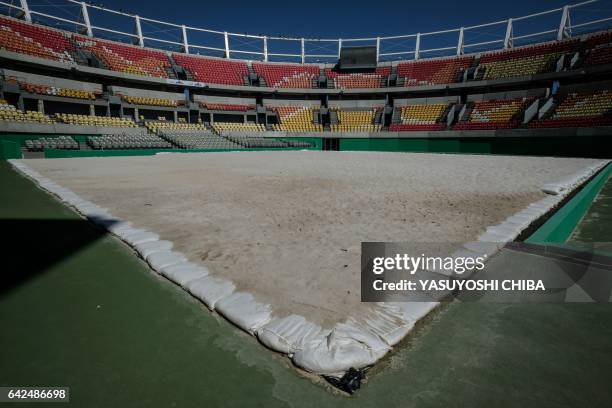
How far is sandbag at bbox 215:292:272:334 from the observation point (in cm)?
201

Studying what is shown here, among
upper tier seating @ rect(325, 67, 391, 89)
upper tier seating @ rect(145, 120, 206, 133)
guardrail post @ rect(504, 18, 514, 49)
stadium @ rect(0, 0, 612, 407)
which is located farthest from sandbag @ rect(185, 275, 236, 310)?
guardrail post @ rect(504, 18, 514, 49)

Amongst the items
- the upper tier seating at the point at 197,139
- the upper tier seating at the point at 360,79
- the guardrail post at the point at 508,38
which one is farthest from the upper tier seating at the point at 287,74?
the guardrail post at the point at 508,38

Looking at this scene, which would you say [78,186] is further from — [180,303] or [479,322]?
[479,322]

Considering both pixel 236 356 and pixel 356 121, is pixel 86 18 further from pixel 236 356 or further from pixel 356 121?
pixel 236 356

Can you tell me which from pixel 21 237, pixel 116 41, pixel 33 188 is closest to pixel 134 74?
pixel 116 41

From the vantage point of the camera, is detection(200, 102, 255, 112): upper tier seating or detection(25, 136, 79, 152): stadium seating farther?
detection(200, 102, 255, 112): upper tier seating

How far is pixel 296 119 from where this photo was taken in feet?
121

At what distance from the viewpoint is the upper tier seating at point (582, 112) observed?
74.5 ft

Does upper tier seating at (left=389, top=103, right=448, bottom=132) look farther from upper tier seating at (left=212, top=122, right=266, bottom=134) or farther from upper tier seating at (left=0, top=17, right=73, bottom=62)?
upper tier seating at (left=0, top=17, right=73, bottom=62)

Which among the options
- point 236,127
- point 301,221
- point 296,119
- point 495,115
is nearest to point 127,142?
point 236,127

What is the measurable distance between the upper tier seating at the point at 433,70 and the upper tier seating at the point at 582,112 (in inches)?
439

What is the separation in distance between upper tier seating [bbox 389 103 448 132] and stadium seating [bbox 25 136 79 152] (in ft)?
97.9

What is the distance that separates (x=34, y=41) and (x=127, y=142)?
1427cm

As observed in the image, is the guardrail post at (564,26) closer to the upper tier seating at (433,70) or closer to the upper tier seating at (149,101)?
the upper tier seating at (433,70)
